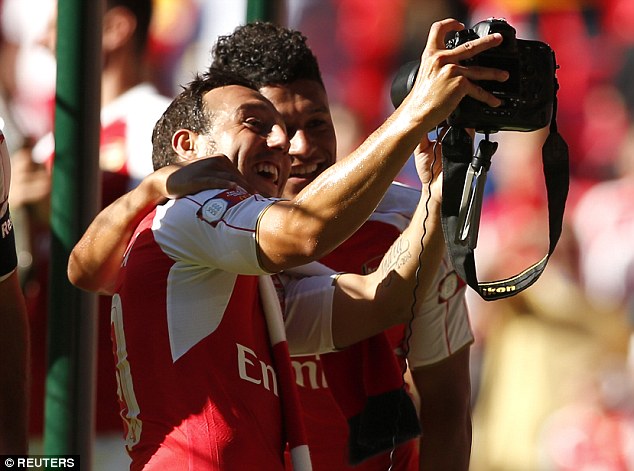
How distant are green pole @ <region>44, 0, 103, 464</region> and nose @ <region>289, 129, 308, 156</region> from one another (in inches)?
19.4

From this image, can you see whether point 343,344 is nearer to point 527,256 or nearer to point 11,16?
point 527,256

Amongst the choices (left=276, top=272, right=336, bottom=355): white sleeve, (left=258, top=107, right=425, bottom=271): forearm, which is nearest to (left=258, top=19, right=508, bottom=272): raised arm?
(left=258, top=107, right=425, bottom=271): forearm

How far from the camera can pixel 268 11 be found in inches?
152

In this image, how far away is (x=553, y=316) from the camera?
5.15 meters

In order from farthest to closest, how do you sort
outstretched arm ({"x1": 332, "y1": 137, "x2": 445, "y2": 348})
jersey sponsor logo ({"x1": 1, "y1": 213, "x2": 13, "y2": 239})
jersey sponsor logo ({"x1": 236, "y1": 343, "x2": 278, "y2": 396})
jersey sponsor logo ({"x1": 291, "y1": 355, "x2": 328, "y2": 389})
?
jersey sponsor logo ({"x1": 291, "y1": 355, "x2": 328, "y2": 389}) < jersey sponsor logo ({"x1": 1, "y1": 213, "x2": 13, "y2": 239}) < outstretched arm ({"x1": 332, "y1": 137, "x2": 445, "y2": 348}) < jersey sponsor logo ({"x1": 236, "y1": 343, "x2": 278, "y2": 396})

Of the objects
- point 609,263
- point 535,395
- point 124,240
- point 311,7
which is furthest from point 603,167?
point 124,240

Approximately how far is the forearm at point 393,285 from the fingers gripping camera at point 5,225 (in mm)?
750

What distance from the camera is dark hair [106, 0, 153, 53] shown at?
198 inches

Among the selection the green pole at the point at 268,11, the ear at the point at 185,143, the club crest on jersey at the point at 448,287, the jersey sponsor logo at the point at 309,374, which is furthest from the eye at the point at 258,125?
the green pole at the point at 268,11

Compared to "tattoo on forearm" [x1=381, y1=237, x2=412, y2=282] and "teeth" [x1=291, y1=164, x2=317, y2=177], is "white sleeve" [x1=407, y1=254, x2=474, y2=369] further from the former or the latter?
"teeth" [x1=291, y1=164, x2=317, y2=177]

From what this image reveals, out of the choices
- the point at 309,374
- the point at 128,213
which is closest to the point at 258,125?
the point at 128,213

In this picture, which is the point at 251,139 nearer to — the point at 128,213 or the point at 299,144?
the point at 128,213

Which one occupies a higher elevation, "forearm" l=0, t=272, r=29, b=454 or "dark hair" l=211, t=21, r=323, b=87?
"dark hair" l=211, t=21, r=323, b=87

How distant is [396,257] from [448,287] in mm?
385
